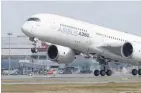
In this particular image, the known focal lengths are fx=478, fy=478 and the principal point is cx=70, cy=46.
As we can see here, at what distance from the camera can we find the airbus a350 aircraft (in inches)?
2061

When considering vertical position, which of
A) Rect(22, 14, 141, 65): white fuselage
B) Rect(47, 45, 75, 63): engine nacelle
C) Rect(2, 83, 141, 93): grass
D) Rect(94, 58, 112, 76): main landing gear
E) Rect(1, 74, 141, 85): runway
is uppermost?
Rect(22, 14, 141, 65): white fuselage

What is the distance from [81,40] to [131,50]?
616 cm

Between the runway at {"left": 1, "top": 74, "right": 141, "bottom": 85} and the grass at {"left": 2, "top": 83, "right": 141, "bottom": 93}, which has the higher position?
the runway at {"left": 1, "top": 74, "right": 141, "bottom": 85}

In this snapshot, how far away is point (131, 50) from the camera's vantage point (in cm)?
5628

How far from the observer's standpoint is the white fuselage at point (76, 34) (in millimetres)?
52156

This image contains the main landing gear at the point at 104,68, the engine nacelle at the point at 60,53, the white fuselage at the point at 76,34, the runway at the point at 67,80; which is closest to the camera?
the white fuselage at the point at 76,34

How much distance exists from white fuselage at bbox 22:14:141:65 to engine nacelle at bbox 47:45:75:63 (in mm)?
1279

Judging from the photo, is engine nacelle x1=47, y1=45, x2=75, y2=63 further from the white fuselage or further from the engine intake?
the engine intake

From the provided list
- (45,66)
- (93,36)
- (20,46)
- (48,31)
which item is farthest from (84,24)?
(20,46)

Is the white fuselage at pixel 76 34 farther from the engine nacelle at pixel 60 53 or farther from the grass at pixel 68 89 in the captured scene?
the grass at pixel 68 89

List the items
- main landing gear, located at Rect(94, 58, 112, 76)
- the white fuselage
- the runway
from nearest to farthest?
the white fuselage < the runway < main landing gear, located at Rect(94, 58, 112, 76)

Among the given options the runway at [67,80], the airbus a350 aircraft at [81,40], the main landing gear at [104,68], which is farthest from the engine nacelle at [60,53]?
the main landing gear at [104,68]

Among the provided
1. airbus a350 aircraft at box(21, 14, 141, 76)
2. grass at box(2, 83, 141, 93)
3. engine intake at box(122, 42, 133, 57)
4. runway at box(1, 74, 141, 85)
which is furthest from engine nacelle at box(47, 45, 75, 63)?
grass at box(2, 83, 141, 93)

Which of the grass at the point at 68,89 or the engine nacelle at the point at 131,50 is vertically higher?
the engine nacelle at the point at 131,50
